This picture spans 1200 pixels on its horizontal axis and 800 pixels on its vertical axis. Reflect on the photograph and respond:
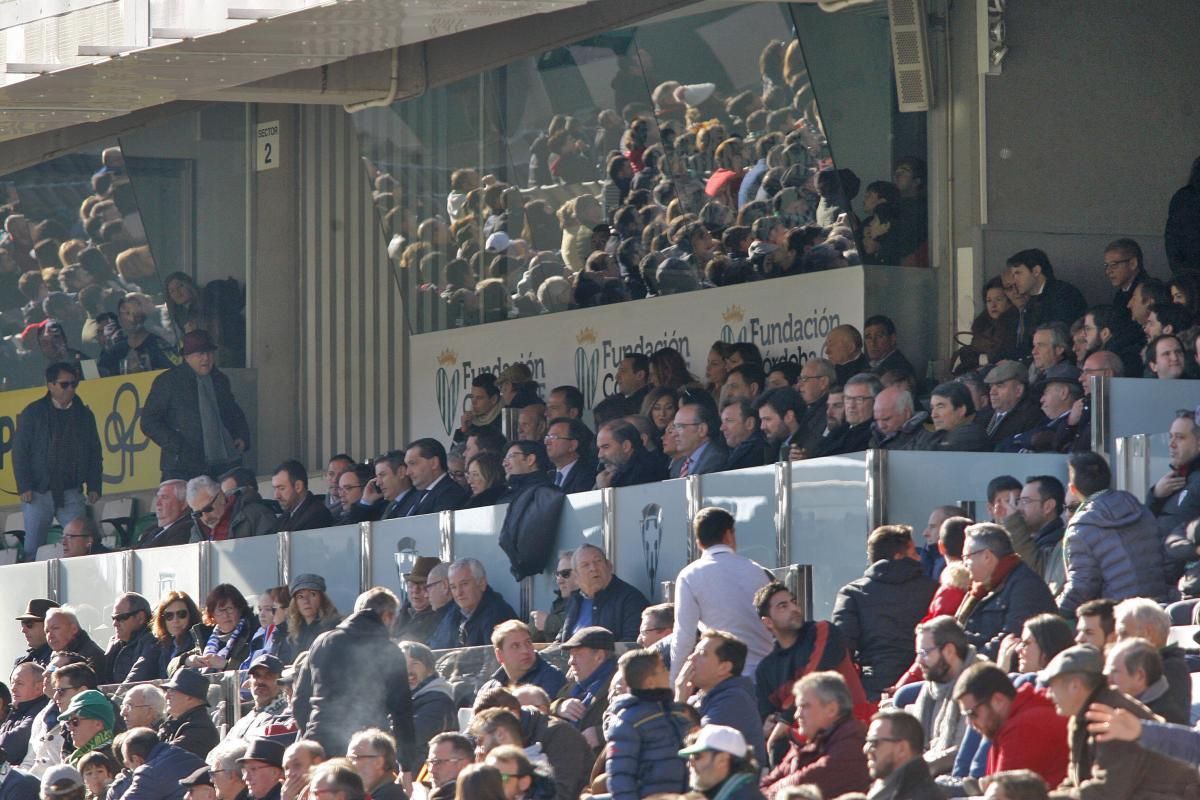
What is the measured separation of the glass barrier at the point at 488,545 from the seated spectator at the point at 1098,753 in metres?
5.71

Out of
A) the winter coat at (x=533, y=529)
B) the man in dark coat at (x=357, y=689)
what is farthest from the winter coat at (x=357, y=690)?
the winter coat at (x=533, y=529)

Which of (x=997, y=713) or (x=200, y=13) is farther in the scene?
(x=200, y=13)

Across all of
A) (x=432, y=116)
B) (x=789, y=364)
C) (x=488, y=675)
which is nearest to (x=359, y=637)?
→ (x=488, y=675)

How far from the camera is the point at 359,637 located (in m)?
11.0

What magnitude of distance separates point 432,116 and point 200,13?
4903 millimetres

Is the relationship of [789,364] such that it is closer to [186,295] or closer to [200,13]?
[200,13]

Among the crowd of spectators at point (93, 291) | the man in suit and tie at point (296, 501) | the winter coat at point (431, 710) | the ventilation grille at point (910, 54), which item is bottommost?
the winter coat at point (431, 710)

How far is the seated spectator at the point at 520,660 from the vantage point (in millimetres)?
10898

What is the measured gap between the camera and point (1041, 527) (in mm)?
10547

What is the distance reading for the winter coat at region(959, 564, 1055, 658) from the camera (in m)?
9.47

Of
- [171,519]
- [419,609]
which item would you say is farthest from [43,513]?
[419,609]

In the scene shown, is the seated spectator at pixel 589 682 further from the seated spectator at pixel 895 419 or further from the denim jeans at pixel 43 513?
the denim jeans at pixel 43 513

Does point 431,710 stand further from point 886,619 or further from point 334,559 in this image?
point 334,559

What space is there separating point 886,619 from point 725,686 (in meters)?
1.24
